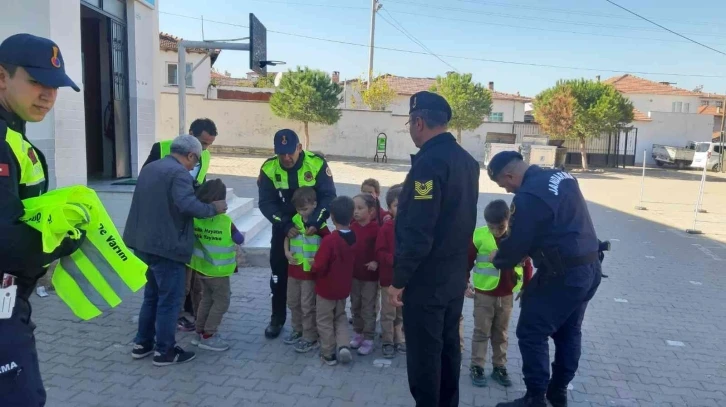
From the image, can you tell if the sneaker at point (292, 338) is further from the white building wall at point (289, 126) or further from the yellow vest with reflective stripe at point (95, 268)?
the white building wall at point (289, 126)

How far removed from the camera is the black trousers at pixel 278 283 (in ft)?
16.1

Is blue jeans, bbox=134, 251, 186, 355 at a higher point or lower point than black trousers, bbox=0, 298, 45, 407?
lower

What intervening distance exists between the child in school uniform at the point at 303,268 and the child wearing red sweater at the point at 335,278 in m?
0.14

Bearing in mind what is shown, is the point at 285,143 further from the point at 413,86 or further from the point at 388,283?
the point at 413,86

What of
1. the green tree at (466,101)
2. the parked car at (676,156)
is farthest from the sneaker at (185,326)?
the parked car at (676,156)

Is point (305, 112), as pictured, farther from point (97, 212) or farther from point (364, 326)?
point (97, 212)

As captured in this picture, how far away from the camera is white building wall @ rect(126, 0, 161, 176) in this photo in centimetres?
806

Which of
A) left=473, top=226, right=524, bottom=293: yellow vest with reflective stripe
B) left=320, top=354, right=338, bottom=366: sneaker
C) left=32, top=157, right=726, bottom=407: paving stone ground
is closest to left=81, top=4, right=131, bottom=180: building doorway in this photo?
left=32, top=157, right=726, bottom=407: paving stone ground

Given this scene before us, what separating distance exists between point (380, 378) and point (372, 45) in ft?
108

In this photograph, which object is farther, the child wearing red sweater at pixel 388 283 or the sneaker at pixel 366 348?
the sneaker at pixel 366 348

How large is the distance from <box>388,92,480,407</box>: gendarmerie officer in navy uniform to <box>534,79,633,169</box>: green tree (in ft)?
86.4

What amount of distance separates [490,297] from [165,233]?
2.49 m

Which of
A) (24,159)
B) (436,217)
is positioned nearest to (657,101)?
(436,217)

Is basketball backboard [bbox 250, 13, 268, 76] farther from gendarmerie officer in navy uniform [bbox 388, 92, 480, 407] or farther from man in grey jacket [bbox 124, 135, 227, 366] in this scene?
gendarmerie officer in navy uniform [bbox 388, 92, 480, 407]
